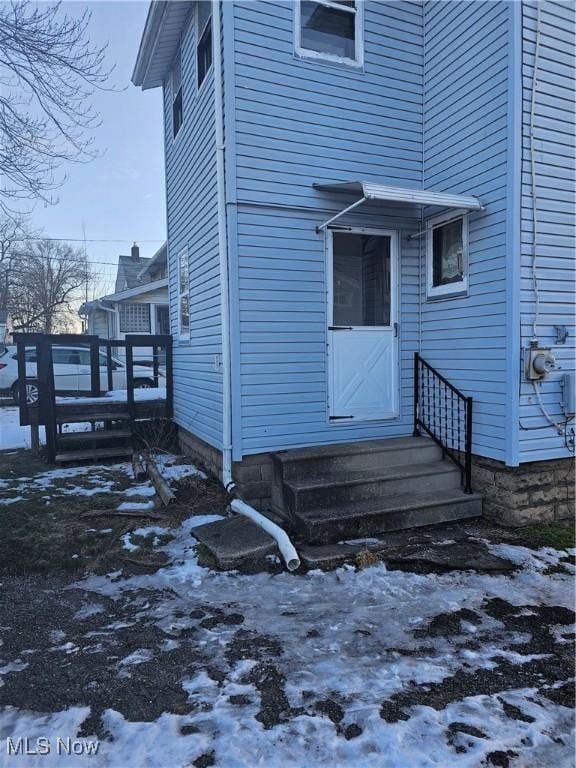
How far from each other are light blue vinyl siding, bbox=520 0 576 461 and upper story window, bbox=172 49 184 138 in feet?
14.8

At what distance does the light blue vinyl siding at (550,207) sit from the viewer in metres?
4.21

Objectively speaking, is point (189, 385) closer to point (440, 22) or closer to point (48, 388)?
point (48, 388)

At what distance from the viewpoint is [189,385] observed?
660 centimetres

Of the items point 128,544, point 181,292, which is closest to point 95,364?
point 181,292

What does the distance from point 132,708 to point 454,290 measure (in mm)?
4390

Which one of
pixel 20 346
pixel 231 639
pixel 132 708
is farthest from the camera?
pixel 20 346

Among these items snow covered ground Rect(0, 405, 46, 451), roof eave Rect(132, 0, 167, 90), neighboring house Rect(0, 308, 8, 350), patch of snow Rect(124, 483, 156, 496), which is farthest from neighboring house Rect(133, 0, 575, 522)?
neighboring house Rect(0, 308, 8, 350)

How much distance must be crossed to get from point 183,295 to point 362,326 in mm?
3036

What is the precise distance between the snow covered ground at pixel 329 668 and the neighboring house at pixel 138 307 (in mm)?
13483

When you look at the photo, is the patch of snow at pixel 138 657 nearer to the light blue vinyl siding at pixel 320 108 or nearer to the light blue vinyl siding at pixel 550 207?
the light blue vinyl siding at pixel 550 207

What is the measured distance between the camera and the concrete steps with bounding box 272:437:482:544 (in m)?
3.99

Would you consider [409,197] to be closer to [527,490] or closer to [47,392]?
[527,490]

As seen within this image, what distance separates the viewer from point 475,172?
4.63 m

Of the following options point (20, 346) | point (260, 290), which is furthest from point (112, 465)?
point (260, 290)
